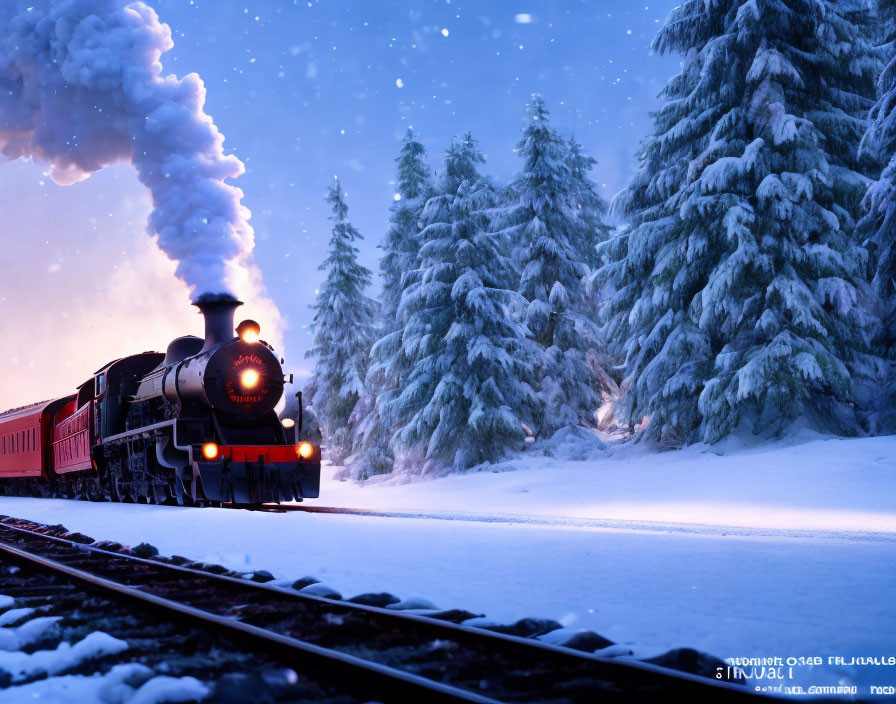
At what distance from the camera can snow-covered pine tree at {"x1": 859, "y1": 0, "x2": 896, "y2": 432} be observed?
14711 millimetres

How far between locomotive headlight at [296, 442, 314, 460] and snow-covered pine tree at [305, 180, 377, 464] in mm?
18544

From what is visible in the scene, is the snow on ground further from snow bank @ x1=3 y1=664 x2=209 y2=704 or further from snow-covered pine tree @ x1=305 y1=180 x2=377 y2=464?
snow-covered pine tree @ x1=305 y1=180 x2=377 y2=464

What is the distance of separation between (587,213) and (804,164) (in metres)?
18.7

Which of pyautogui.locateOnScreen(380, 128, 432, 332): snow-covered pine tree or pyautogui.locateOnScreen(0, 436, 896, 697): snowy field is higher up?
pyautogui.locateOnScreen(380, 128, 432, 332): snow-covered pine tree

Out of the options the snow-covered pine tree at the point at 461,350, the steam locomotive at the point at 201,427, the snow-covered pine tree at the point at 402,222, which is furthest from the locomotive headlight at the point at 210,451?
the snow-covered pine tree at the point at 402,222

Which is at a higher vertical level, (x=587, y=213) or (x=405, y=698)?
(x=587, y=213)

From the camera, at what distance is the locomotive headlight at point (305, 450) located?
47.9ft

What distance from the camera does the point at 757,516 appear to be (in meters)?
11.7

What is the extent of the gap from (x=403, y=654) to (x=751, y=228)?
1584 centimetres

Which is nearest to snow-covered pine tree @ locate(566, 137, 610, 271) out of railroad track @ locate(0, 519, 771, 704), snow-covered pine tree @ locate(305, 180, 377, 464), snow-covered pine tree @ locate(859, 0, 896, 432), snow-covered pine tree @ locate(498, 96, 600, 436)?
snow-covered pine tree @ locate(498, 96, 600, 436)

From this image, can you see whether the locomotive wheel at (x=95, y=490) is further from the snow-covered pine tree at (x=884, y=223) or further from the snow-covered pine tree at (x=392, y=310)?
the snow-covered pine tree at (x=884, y=223)

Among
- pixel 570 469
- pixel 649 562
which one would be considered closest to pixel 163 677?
pixel 649 562

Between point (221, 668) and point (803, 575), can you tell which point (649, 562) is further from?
point (221, 668)

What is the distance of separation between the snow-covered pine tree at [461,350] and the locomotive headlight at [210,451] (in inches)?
353
